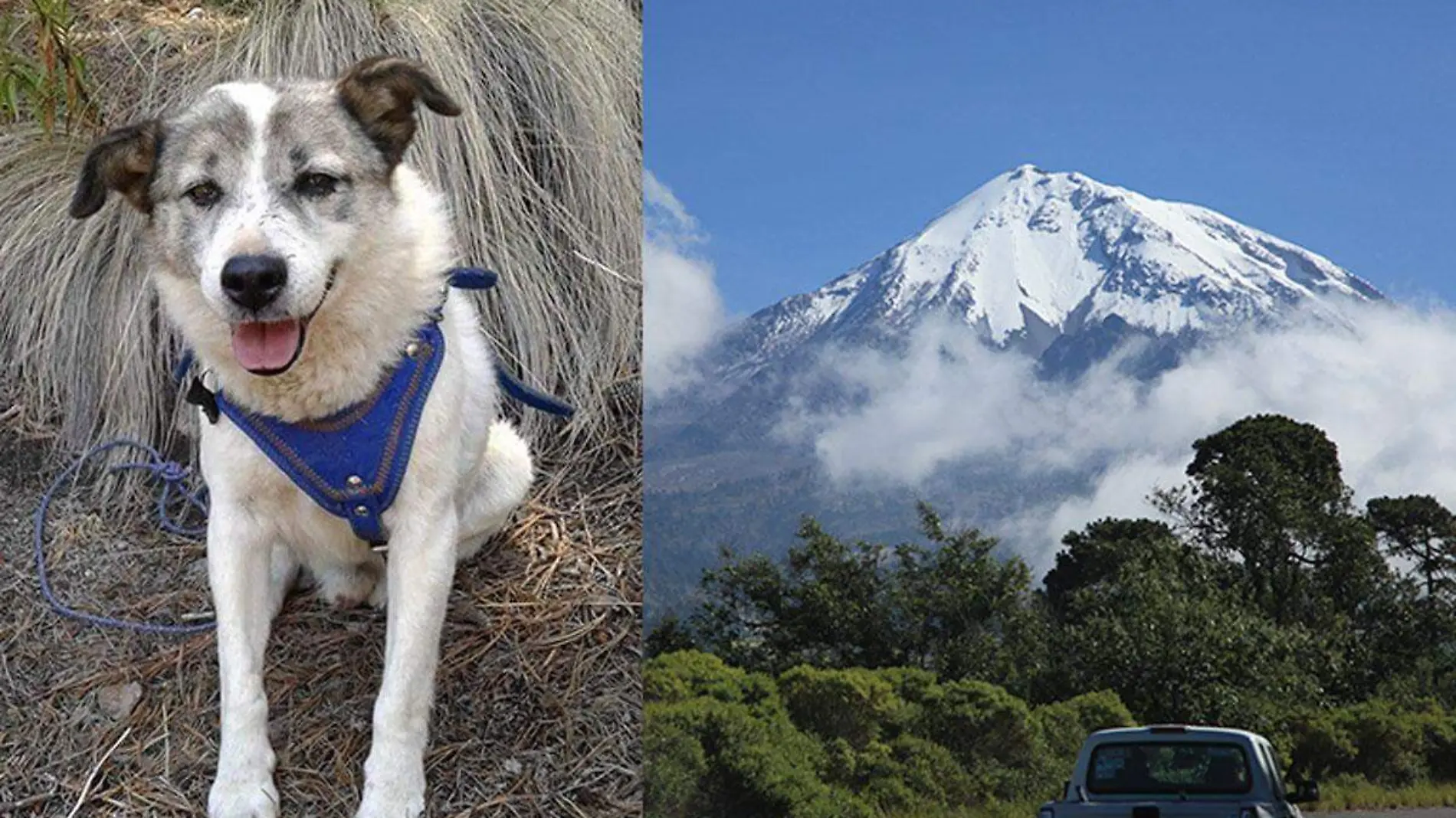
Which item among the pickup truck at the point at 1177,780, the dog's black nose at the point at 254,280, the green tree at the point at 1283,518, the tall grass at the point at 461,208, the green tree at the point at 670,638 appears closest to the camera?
the dog's black nose at the point at 254,280

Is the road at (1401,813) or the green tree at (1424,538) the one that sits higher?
the green tree at (1424,538)

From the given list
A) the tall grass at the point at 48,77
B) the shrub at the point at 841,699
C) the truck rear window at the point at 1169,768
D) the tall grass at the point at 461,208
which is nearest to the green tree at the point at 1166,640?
the shrub at the point at 841,699

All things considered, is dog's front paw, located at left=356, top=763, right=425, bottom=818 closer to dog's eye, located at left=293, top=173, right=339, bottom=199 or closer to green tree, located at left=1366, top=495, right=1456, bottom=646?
dog's eye, located at left=293, top=173, right=339, bottom=199

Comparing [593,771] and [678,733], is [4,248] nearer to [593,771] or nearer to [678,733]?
[593,771]

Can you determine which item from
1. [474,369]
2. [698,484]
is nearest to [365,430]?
[474,369]

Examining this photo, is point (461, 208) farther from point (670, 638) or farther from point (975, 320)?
point (975, 320)

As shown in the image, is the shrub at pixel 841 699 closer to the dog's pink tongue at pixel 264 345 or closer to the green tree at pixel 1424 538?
the green tree at pixel 1424 538
